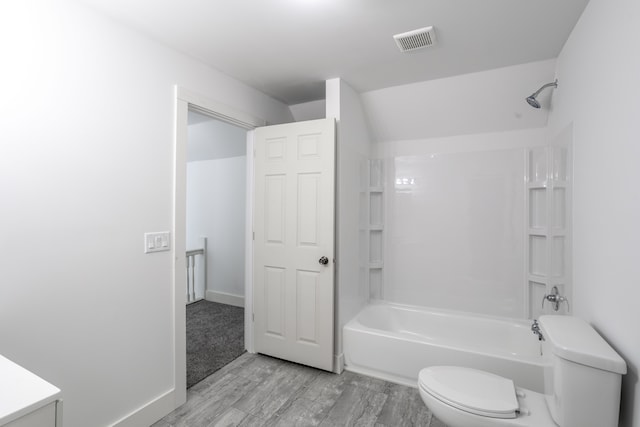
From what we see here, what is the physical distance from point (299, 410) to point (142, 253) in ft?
4.58

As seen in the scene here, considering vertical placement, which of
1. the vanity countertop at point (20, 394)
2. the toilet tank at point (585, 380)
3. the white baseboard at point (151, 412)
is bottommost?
the white baseboard at point (151, 412)

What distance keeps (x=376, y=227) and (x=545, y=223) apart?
1366mm

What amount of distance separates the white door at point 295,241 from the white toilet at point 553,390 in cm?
107

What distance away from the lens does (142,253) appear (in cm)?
189

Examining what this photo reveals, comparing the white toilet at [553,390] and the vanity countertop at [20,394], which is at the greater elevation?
the vanity countertop at [20,394]

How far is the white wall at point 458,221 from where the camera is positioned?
2604 millimetres

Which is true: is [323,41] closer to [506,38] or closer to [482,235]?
[506,38]

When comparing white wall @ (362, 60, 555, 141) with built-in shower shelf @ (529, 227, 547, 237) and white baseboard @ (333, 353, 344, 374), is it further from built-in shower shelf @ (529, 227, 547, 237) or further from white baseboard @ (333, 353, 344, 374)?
white baseboard @ (333, 353, 344, 374)

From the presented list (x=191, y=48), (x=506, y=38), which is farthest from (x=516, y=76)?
(x=191, y=48)

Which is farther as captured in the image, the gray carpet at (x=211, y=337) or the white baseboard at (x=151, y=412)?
the gray carpet at (x=211, y=337)

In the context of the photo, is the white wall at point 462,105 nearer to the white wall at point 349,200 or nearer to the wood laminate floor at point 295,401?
the white wall at point 349,200

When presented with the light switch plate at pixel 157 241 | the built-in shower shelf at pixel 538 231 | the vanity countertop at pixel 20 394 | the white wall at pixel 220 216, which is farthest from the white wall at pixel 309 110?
the vanity countertop at pixel 20 394

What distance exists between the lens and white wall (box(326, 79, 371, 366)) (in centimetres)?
252

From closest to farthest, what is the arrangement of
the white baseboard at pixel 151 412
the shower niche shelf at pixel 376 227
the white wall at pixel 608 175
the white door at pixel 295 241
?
the white wall at pixel 608 175
the white baseboard at pixel 151 412
the white door at pixel 295 241
the shower niche shelf at pixel 376 227
